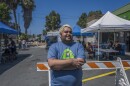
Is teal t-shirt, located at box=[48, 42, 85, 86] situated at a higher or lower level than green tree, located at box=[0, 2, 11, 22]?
lower

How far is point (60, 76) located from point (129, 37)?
28320 millimetres

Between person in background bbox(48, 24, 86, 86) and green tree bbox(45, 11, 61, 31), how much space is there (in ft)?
290

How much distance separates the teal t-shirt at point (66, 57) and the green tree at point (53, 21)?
88.5 metres

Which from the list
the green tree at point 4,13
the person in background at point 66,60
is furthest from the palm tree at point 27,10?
the person in background at point 66,60

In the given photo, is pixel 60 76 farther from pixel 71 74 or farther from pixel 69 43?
pixel 69 43

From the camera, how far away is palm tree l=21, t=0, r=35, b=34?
195ft

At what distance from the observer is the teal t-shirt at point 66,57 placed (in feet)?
15.4

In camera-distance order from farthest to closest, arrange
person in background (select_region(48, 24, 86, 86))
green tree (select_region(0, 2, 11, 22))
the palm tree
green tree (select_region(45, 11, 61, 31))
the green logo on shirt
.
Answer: green tree (select_region(45, 11, 61, 31)), the palm tree, green tree (select_region(0, 2, 11, 22)), the green logo on shirt, person in background (select_region(48, 24, 86, 86))

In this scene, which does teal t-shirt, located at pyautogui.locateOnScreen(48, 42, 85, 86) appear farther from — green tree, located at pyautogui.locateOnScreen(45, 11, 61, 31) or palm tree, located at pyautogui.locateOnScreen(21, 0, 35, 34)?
green tree, located at pyautogui.locateOnScreen(45, 11, 61, 31)

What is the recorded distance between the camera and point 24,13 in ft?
211

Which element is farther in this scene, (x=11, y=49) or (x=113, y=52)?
(x=11, y=49)

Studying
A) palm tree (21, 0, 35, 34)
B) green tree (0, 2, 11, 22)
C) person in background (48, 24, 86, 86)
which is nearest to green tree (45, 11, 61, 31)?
palm tree (21, 0, 35, 34)

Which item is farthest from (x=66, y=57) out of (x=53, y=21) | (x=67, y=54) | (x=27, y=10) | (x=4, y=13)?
(x=53, y=21)

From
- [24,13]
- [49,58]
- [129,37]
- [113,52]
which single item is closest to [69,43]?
[49,58]
